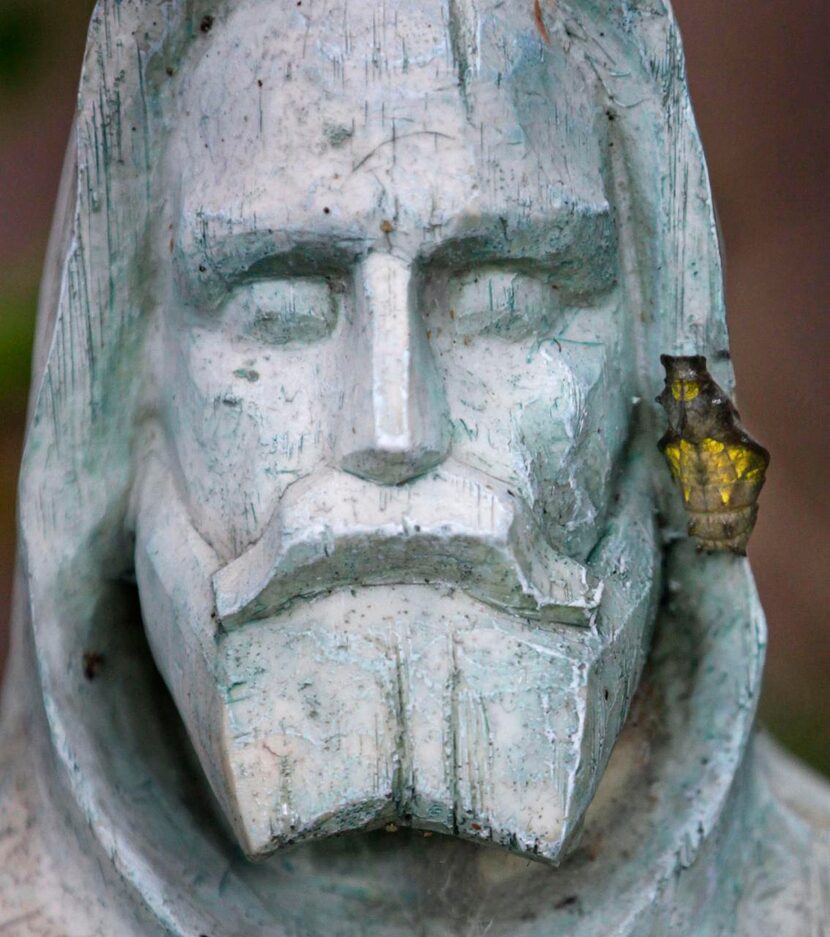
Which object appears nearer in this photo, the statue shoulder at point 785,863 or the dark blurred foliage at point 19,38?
the statue shoulder at point 785,863

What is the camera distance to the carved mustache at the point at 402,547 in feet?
3.95

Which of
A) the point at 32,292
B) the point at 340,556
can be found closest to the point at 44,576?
the point at 340,556

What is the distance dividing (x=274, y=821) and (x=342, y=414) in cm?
25

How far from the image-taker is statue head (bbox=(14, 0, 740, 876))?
121 cm

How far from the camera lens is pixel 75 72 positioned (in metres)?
2.11

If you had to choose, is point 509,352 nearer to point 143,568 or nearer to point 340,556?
point 340,556

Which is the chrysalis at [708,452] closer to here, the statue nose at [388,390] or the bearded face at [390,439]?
the bearded face at [390,439]

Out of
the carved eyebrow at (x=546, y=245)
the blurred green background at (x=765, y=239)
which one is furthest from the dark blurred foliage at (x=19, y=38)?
the carved eyebrow at (x=546, y=245)

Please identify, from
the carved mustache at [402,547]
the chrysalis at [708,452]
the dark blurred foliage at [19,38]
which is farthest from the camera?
the dark blurred foliage at [19,38]

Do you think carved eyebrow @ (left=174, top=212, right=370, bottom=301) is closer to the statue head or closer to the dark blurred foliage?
the statue head

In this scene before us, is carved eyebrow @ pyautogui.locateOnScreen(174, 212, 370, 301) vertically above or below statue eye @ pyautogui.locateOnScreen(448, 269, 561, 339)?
above

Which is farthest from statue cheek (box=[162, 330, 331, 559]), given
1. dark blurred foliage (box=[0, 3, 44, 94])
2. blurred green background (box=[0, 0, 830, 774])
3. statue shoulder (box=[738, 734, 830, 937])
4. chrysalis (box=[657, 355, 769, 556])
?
dark blurred foliage (box=[0, 3, 44, 94])

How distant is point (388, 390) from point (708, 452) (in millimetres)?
253

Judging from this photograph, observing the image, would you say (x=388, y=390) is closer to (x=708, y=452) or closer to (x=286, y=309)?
(x=286, y=309)
